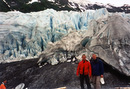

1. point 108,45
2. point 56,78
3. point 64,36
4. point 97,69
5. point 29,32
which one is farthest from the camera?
point 29,32

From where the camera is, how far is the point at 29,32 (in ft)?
34.5

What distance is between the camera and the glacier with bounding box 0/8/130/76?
5.27 metres

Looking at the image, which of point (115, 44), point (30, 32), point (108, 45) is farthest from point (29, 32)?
point (115, 44)

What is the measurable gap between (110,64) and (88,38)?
229 centimetres

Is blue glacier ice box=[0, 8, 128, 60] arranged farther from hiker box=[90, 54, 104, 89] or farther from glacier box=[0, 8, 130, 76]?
hiker box=[90, 54, 104, 89]

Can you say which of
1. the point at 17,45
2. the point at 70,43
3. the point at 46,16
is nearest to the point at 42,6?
the point at 46,16

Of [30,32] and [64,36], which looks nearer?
[64,36]

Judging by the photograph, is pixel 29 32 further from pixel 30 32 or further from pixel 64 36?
pixel 64 36

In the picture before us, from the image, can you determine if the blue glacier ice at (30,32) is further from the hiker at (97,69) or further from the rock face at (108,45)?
the hiker at (97,69)

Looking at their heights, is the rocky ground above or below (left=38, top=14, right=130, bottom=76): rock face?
below

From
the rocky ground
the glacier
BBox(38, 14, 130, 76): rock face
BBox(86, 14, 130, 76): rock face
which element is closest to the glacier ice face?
the glacier

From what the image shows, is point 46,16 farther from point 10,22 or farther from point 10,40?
point 10,40

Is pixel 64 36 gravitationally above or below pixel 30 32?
below

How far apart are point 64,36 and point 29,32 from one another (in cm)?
442
